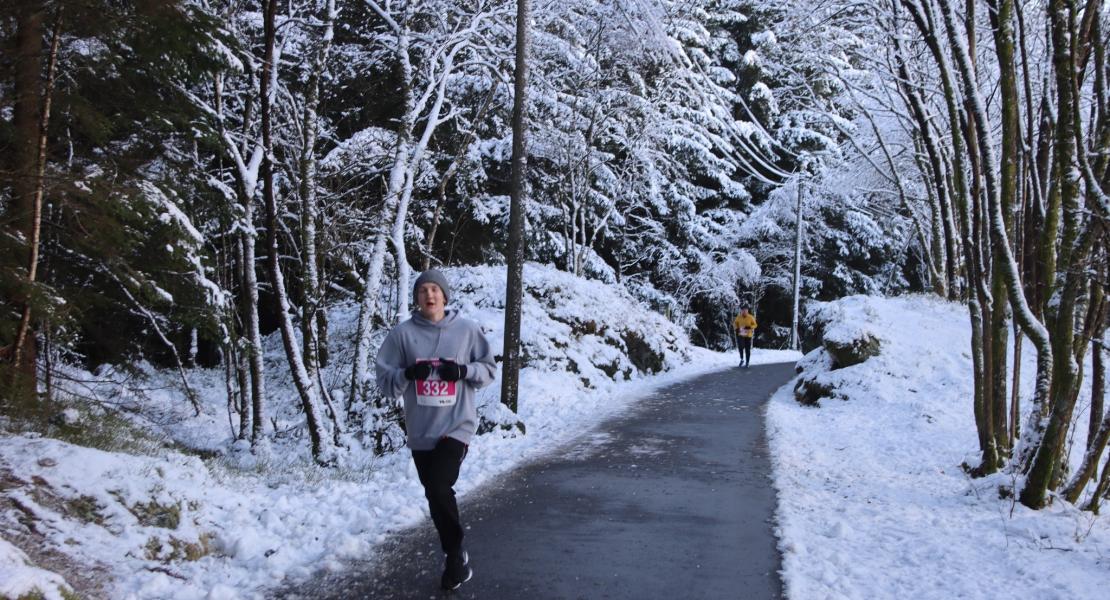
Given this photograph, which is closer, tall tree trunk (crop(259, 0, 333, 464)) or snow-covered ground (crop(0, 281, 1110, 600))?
snow-covered ground (crop(0, 281, 1110, 600))

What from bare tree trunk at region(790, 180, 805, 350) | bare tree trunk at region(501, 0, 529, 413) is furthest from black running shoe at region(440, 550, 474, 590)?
bare tree trunk at region(790, 180, 805, 350)

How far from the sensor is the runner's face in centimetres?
445

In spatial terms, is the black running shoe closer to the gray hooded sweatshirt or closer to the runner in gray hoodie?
the runner in gray hoodie

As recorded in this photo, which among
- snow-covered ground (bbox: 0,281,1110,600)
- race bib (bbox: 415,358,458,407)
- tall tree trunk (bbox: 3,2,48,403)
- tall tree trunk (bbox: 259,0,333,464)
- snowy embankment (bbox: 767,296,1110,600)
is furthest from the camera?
tall tree trunk (bbox: 259,0,333,464)

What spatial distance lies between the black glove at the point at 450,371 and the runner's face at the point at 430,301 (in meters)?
0.33

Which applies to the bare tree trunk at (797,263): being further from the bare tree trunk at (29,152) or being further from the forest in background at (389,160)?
the bare tree trunk at (29,152)

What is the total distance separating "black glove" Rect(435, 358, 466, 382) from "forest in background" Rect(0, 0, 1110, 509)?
3.18 meters

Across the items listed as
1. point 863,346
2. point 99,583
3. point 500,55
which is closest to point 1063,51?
point 99,583

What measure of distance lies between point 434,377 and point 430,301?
1.57ft

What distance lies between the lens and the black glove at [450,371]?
168 inches

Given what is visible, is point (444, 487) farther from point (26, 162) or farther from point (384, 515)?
point (26, 162)

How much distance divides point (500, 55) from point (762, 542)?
9722 mm

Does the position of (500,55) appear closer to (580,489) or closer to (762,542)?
(580,489)

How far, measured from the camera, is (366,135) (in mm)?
13461
